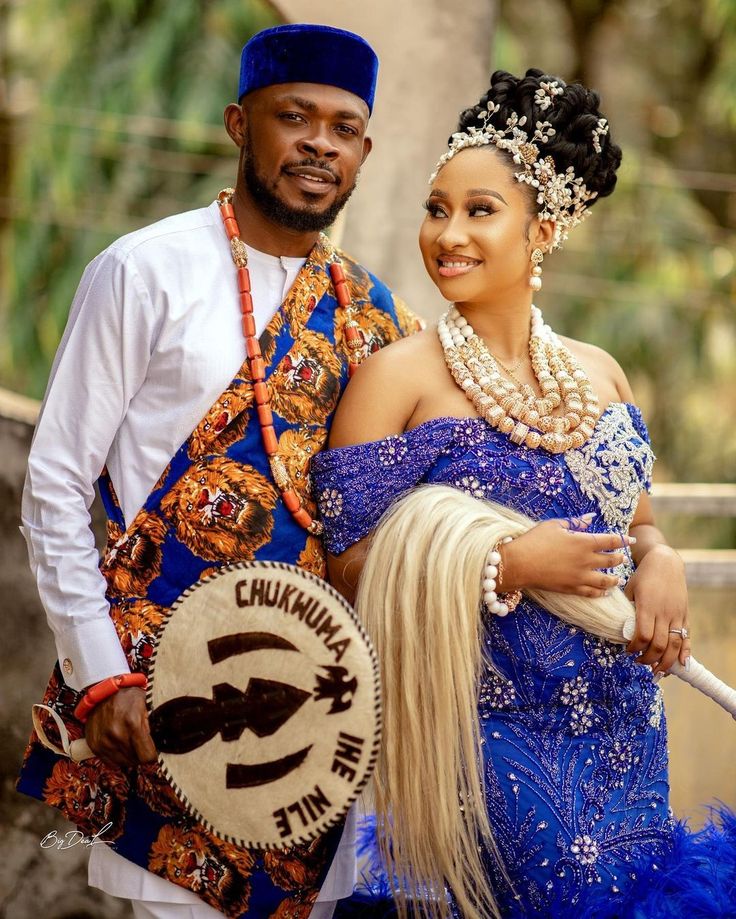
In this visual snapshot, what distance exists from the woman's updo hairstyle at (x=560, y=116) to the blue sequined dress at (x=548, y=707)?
604mm

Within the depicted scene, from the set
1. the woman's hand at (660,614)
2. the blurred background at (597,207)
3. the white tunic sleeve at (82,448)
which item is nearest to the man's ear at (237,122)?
the white tunic sleeve at (82,448)

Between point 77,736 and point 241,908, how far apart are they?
497 millimetres

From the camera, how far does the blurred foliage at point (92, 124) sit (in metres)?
10.2

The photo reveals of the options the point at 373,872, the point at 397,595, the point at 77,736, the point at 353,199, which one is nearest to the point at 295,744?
A: the point at 397,595

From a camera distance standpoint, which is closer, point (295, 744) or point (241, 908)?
point (295, 744)

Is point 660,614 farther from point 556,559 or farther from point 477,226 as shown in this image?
point 477,226

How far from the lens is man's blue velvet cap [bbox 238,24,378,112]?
2.69 m

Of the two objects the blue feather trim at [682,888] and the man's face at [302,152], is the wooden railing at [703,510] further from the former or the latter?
the man's face at [302,152]

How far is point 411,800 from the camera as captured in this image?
2.54 metres

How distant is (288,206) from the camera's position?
271 centimetres

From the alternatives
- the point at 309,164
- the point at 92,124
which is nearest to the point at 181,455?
the point at 309,164

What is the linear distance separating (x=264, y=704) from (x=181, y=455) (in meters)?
0.61

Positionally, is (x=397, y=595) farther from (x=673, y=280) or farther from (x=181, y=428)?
(x=673, y=280)

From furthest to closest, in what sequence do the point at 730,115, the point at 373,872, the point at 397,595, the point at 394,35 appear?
the point at 730,115 < the point at 394,35 < the point at 373,872 < the point at 397,595
